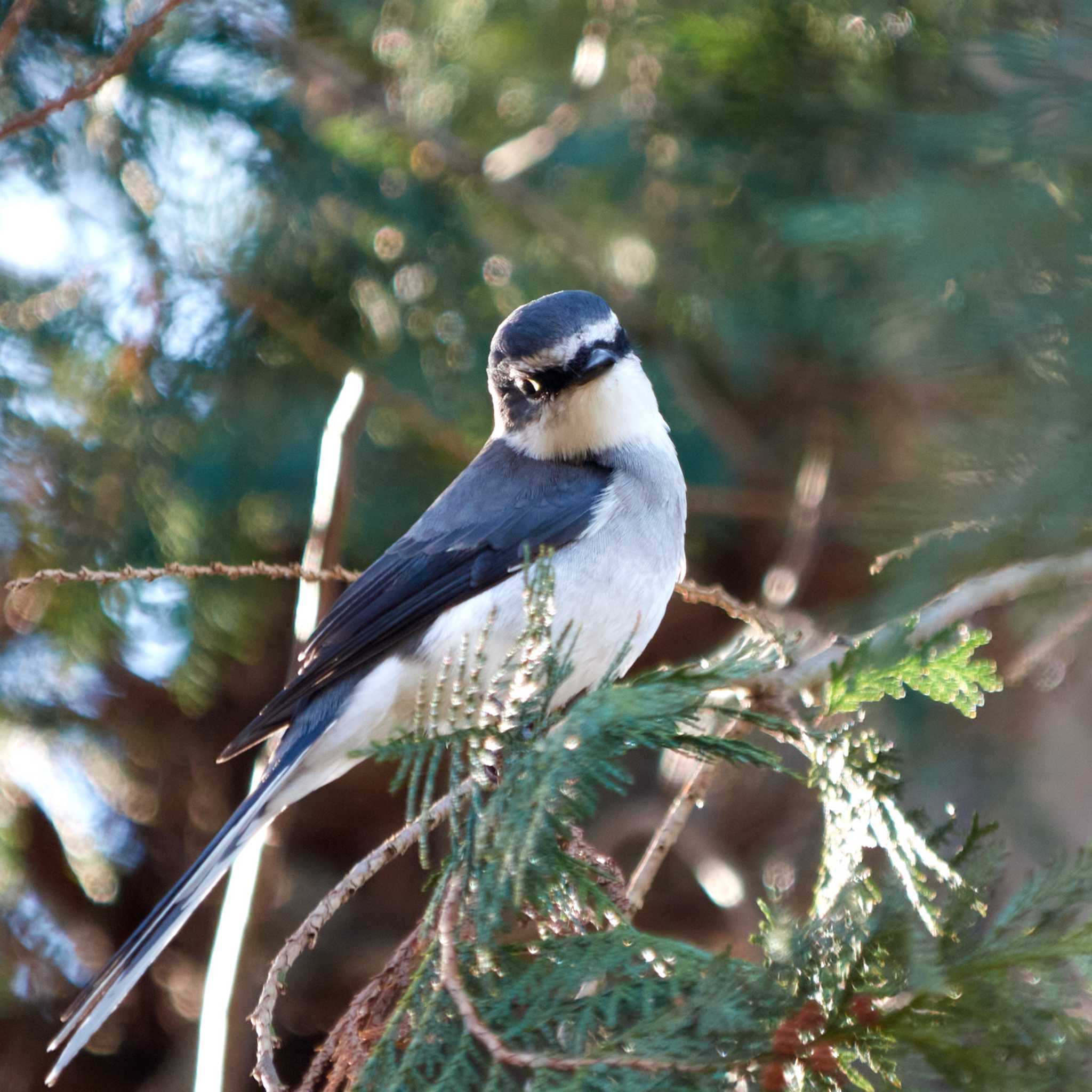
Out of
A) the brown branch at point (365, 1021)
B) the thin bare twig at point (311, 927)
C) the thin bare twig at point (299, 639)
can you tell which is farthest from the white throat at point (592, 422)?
the brown branch at point (365, 1021)

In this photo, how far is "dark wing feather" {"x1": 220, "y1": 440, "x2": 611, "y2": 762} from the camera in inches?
130

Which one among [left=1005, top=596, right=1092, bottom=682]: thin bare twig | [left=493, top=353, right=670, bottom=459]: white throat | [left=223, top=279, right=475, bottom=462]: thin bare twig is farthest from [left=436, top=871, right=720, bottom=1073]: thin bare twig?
[left=223, top=279, right=475, bottom=462]: thin bare twig

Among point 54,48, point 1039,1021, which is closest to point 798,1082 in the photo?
point 1039,1021

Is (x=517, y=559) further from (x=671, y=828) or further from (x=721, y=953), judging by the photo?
(x=721, y=953)

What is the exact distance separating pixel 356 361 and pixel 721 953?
10.8 feet

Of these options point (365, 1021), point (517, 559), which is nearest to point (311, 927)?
point (365, 1021)

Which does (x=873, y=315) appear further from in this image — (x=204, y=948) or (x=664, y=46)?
(x=204, y=948)

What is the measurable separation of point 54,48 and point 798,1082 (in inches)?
160

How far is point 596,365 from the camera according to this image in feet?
11.8

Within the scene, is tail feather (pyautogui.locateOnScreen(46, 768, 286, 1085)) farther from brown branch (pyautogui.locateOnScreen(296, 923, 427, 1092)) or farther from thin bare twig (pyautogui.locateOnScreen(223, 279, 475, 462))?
thin bare twig (pyautogui.locateOnScreen(223, 279, 475, 462))

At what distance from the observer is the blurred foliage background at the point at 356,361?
13.6 ft

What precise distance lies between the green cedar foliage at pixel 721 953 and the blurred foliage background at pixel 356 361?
78.3 inches

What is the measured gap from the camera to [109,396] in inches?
171

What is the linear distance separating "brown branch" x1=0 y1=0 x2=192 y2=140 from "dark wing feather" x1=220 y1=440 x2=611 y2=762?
4.77 ft
